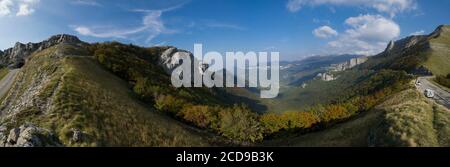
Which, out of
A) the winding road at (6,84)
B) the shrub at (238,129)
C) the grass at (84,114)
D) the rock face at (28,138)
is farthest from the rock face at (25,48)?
the rock face at (28,138)

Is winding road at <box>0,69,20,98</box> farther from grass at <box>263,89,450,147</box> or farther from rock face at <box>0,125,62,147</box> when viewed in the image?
grass at <box>263,89,450,147</box>

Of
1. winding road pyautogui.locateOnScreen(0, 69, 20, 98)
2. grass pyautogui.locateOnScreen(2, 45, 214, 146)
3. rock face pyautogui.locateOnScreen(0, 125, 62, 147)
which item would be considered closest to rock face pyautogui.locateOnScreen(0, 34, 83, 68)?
winding road pyautogui.locateOnScreen(0, 69, 20, 98)

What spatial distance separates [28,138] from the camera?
38969mm

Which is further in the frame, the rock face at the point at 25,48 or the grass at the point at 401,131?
the rock face at the point at 25,48

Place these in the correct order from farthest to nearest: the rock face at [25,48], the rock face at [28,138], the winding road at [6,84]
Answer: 1. the rock face at [25,48]
2. the winding road at [6,84]
3. the rock face at [28,138]

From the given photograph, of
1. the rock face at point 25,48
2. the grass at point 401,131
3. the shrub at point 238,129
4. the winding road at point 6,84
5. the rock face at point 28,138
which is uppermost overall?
the rock face at point 25,48

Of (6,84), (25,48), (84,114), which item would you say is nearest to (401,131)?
(84,114)

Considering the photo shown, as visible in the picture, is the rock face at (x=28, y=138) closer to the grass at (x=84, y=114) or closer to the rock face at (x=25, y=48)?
the grass at (x=84, y=114)

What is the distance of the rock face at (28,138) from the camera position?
39.1 meters

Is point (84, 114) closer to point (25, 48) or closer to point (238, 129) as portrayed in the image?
point (238, 129)

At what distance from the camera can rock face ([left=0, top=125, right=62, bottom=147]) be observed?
39.1m

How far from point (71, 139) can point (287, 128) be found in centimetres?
9904
